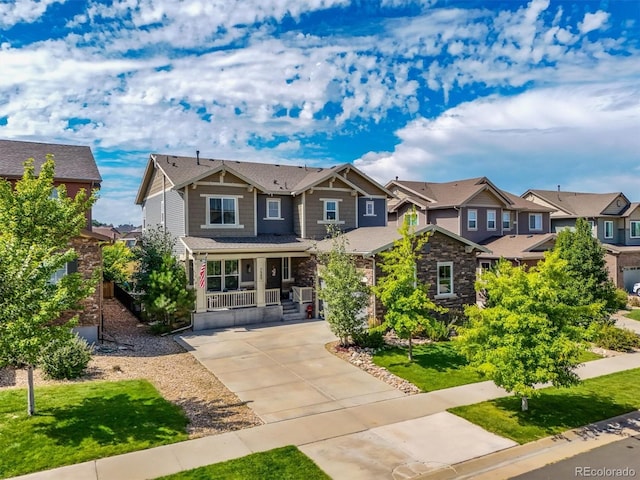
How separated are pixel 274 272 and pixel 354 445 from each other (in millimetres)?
16452

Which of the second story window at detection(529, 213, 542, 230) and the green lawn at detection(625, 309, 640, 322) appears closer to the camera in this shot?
the green lawn at detection(625, 309, 640, 322)

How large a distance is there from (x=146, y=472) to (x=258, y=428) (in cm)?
277

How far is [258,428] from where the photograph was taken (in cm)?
1040

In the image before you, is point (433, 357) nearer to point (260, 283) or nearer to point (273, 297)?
point (273, 297)

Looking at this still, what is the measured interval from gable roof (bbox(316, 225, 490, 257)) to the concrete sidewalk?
8.57m

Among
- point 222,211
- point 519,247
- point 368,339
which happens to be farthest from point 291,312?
point 519,247

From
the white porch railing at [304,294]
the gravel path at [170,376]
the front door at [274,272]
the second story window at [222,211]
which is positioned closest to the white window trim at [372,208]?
the front door at [274,272]

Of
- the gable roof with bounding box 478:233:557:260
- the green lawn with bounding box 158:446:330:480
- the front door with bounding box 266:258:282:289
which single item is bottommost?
the green lawn with bounding box 158:446:330:480

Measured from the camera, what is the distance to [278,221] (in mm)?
25828

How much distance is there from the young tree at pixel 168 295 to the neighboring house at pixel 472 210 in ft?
59.8

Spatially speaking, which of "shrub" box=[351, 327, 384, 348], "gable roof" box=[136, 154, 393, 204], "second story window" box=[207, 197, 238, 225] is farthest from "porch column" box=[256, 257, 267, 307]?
"shrub" box=[351, 327, 384, 348]

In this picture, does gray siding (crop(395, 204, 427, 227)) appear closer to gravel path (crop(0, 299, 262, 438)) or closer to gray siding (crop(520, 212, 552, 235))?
gray siding (crop(520, 212, 552, 235))

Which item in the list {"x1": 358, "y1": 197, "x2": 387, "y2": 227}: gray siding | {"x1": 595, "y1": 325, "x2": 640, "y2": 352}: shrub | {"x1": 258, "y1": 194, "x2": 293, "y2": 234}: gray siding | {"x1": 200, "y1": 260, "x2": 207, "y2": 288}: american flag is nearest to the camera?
{"x1": 595, "y1": 325, "x2": 640, "y2": 352}: shrub

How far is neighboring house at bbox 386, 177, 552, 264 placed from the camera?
33.9 meters
